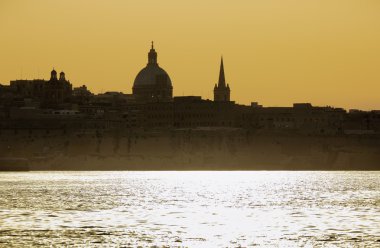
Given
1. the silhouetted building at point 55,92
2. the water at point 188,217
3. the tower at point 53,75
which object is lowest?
the water at point 188,217

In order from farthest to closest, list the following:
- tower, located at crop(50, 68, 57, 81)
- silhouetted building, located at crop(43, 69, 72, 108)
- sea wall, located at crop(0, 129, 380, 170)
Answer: silhouetted building, located at crop(43, 69, 72, 108)
tower, located at crop(50, 68, 57, 81)
sea wall, located at crop(0, 129, 380, 170)

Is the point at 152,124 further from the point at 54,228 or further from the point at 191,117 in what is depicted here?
the point at 54,228

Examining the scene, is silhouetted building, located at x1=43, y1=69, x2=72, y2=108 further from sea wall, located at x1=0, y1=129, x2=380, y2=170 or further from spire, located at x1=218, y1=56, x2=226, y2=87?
spire, located at x1=218, y1=56, x2=226, y2=87

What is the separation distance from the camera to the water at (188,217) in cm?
4953

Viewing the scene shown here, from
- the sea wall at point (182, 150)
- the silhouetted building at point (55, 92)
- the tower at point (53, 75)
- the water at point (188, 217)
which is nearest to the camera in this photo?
the water at point (188, 217)

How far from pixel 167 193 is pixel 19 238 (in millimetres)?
39541

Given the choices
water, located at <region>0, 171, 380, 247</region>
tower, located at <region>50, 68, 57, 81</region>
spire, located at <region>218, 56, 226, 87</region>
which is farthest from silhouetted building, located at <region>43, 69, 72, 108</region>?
water, located at <region>0, 171, 380, 247</region>

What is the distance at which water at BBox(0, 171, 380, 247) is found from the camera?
49.5 metres

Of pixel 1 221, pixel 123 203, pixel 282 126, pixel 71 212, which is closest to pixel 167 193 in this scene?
pixel 123 203

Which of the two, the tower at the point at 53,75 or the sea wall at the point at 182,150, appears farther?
the tower at the point at 53,75

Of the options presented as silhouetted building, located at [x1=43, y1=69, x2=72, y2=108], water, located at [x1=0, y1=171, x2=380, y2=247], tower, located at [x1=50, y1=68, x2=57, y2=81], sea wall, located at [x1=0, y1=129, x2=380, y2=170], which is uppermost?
tower, located at [x1=50, y1=68, x2=57, y2=81]

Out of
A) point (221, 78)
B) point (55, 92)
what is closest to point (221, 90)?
point (221, 78)

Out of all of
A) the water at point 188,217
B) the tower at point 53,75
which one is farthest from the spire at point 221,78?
the water at point 188,217

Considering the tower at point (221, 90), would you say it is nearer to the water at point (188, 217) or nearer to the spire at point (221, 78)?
the spire at point (221, 78)
